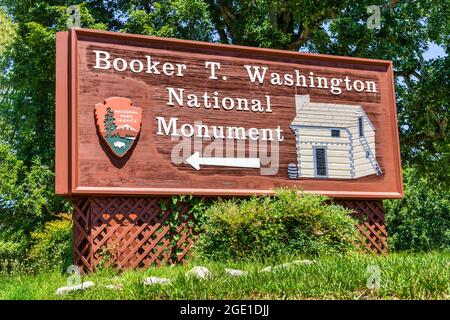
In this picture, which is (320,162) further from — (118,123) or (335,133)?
(118,123)

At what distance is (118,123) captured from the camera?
11891 mm

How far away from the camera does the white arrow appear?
1249cm

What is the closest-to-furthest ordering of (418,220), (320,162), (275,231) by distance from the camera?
(275,231) < (320,162) < (418,220)

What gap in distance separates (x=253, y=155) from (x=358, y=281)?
21.5 ft

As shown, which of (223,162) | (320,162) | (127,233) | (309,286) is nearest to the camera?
(309,286)

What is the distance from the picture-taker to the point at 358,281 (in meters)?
6.77

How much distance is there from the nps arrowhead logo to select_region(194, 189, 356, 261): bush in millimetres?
2202

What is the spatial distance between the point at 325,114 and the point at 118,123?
16.2ft

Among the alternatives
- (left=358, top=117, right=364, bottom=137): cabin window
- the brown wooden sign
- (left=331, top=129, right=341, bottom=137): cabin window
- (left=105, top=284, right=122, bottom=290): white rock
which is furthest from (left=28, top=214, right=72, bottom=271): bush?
(left=105, top=284, right=122, bottom=290): white rock

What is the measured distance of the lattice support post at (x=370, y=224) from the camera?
1386 centimetres

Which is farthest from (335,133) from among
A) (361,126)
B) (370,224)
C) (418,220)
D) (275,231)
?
(418,220)

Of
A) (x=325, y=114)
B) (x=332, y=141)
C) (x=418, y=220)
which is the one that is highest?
(x=325, y=114)

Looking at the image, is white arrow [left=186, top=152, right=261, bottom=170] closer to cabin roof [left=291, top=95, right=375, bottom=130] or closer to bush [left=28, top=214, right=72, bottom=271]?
cabin roof [left=291, top=95, right=375, bottom=130]

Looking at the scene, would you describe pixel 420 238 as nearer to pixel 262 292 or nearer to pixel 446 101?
pixel 446 101
